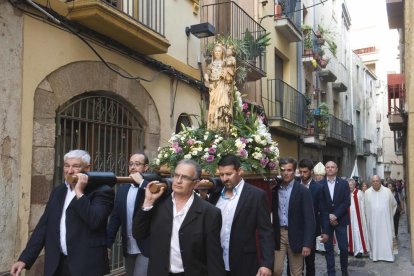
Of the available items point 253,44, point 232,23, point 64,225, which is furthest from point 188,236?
point 232,23

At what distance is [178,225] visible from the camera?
3.18 meters

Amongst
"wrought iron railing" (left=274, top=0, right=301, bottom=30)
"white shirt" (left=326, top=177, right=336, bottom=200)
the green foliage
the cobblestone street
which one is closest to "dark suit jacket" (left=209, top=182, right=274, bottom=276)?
"white shirt" (left=326, top=177, right=336, bottom=200)

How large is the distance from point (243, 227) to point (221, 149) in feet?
5.18

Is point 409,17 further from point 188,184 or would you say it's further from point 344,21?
point 344,21

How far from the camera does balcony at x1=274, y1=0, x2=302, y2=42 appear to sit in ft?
45.3

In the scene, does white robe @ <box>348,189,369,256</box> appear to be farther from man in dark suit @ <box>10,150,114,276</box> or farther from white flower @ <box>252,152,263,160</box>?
man in dark suit @ <box>10,150,114,276</box>

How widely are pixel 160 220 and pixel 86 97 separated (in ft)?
12.2

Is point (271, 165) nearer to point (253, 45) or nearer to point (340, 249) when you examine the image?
point (340, 249)

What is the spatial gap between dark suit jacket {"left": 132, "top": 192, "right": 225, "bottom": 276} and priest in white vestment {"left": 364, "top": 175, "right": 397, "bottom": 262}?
6.99 meters

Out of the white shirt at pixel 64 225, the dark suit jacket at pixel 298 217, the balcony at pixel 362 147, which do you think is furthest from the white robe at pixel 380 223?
the balcony at pixel 362 147

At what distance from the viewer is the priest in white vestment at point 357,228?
974cm

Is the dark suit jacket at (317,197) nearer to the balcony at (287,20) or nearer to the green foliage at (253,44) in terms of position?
the green foliage at (253,44)

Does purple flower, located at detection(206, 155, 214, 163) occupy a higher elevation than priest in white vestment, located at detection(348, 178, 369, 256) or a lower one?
higher

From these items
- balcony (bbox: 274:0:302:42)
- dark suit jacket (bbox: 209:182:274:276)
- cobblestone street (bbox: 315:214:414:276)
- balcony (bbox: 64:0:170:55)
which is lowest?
cobblestone street (bbox: 315:214:414:276)
